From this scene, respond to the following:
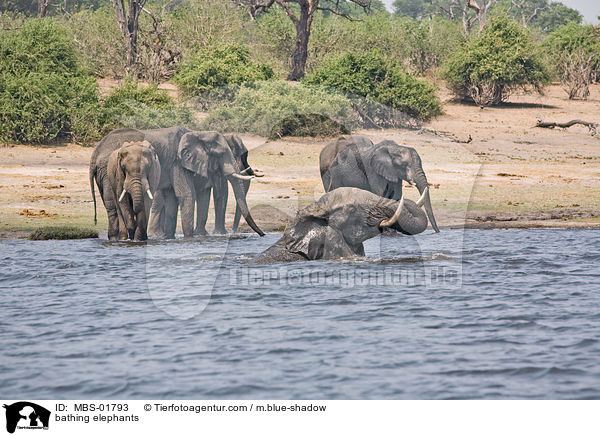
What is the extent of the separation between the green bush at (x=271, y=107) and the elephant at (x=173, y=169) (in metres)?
9.64

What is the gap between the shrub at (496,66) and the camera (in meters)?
32.6

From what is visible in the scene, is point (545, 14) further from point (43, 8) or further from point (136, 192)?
point (136, 192)

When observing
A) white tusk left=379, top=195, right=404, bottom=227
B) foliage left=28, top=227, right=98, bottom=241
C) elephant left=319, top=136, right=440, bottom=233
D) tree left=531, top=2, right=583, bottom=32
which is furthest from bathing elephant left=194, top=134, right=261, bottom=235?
tree left=531, top=2, right=583, bottom=32

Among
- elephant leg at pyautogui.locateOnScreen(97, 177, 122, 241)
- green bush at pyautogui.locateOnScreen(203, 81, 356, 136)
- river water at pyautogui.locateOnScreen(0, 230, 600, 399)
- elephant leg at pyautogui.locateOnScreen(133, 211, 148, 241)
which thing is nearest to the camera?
river water at pyautogui.locateOnScreen(0, 230, 600, 399)

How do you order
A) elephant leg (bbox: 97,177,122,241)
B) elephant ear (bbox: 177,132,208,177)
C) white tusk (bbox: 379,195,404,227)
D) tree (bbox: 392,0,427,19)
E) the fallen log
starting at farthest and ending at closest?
1. tree (bbox: 392,0,427,19)
2. the fallen log
3. elephant ear (bbox: 177,132,208,177)
4. elephant leg (bbox: 97,177,122,241)
5. white tusk (bbox: 379,195,404,227)

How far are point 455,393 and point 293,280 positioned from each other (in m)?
4.34

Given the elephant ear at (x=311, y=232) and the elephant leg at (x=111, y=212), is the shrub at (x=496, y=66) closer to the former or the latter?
the elephant leg at (x=111, y=212)

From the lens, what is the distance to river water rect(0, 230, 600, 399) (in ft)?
22.4

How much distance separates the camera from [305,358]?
24.6ft

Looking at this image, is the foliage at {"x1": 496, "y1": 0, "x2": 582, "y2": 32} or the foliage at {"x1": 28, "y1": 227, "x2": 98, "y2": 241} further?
the foliage at {"x1": 496, "y1": 0, "x2": 582, "y2": 32}
